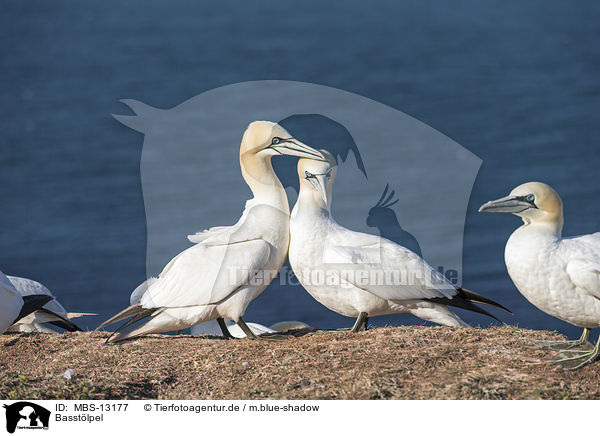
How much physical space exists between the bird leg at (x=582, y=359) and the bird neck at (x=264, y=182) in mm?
2418

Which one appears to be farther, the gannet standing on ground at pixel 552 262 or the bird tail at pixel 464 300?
the bird tail at pixel 464 300

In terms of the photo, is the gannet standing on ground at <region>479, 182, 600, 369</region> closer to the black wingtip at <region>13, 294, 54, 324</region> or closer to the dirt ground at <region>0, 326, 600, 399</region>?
the dirt ground at <region>0, 326, 600, 399</region>

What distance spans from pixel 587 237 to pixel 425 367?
146cm

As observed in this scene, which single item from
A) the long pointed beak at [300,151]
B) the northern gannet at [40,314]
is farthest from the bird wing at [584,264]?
the northern gannet at [40,314]

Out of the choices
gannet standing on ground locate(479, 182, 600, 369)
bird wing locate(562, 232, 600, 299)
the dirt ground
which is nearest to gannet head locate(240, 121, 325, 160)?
the dirt ground

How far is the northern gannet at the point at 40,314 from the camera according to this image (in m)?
8.27

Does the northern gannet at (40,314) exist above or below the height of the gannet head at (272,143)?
below

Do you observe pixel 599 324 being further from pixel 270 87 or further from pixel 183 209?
pixel 270 87

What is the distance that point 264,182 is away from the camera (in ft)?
23.3

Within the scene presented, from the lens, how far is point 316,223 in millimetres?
6910

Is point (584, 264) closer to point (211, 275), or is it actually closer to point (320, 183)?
point (320, 183)

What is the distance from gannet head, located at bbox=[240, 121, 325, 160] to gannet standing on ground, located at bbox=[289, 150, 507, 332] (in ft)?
0.31

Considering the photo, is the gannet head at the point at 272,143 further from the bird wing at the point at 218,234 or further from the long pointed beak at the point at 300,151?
the bird wing at the point at 218,234

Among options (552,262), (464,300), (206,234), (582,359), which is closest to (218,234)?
(206,234)
